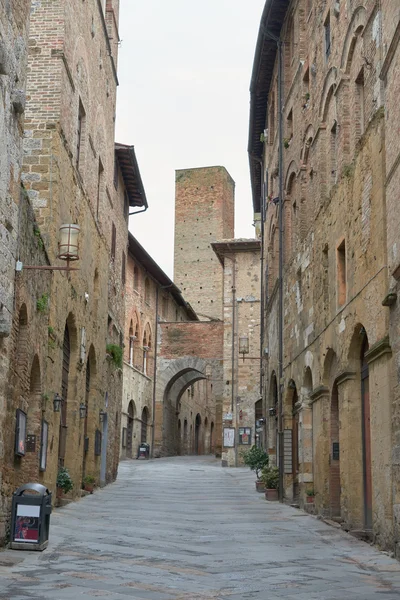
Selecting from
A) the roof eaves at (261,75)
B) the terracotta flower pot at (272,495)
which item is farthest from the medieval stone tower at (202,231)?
the terracotta flower pot at (272,495)

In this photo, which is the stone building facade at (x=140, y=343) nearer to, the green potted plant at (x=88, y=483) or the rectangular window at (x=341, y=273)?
the green potted plant at (x=88, y=483)

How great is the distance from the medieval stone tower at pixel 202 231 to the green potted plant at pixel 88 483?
3431 centimetres

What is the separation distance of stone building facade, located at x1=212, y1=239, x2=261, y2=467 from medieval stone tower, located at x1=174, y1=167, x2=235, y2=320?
18.6 metres

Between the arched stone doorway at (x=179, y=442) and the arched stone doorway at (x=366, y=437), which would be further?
the arched stone doorway at (x=179, y=442)

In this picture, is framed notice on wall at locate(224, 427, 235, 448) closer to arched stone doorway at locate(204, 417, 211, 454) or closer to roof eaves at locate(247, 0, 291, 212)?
roof eaves at locate(247, 0, 291, 212)

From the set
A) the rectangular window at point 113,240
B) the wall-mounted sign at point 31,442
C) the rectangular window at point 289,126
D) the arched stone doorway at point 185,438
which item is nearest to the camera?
the wall-mounted sign at point 31,442

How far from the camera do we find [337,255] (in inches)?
582

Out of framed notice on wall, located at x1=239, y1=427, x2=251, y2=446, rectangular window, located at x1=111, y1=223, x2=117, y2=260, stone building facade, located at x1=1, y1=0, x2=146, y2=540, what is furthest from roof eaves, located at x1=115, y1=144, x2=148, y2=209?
framed notice on wall, located at x1=239, y1=427, x2=251, y2=446

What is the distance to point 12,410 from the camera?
36.1ft

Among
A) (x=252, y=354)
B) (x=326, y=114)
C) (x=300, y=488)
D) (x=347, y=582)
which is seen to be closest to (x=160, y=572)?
(x=347, y=582)

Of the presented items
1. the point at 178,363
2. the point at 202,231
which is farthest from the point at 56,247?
the point at 202,231

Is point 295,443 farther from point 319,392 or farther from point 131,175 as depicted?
point 131,175

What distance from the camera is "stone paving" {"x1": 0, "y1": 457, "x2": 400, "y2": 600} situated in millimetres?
8000

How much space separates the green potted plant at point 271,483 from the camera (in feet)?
64.1
